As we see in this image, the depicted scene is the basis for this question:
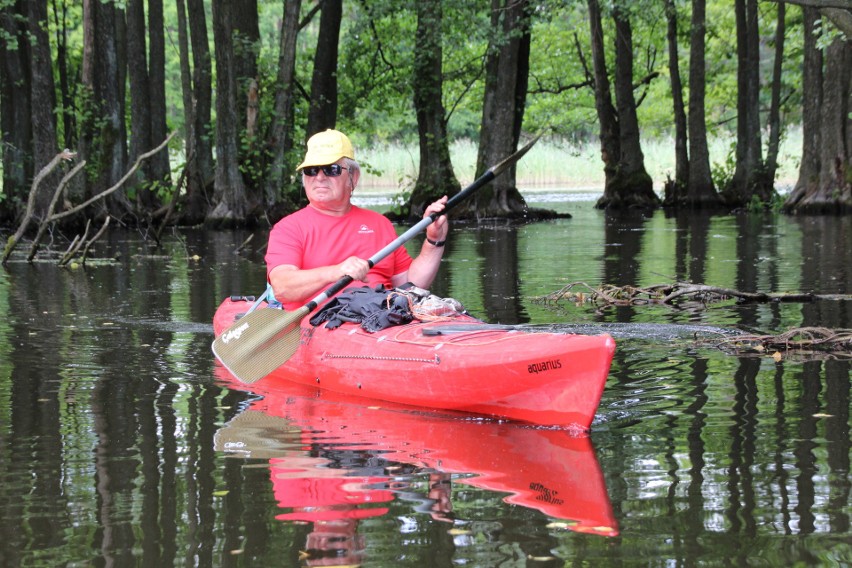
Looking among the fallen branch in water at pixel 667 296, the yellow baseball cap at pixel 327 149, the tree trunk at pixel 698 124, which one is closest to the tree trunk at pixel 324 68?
the tree trunk at pixel 698 124

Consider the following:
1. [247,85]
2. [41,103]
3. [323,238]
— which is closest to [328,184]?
[323,238]

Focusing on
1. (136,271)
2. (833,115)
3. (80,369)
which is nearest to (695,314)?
(80,369)

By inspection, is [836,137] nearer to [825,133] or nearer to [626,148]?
[825,133]

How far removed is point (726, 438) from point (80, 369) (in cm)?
404

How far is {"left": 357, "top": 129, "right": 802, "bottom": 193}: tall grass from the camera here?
3609 cm

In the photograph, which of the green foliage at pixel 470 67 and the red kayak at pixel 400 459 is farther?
the green foliage at pixel 470 67

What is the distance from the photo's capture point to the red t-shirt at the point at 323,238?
→ 262 inches

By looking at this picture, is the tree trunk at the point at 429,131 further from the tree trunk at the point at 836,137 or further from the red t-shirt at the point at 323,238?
the red t-shirt at the point at 323,238

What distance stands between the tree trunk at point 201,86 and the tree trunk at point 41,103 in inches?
157

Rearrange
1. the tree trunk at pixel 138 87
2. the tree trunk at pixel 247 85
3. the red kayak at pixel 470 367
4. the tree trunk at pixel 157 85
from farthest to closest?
the tree trunk at pixel 157 85, the tree trunk at pixel 138 87, the tree trunk at pixel 247 85, the red kayak at pixel 470 367

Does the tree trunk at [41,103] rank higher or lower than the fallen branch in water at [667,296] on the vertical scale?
higher

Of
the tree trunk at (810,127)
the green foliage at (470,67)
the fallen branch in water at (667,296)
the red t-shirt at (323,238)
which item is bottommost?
the fallen branch in water at (667,296)

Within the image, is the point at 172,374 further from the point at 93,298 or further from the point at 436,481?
the point at 93,298

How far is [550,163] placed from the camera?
135ft
